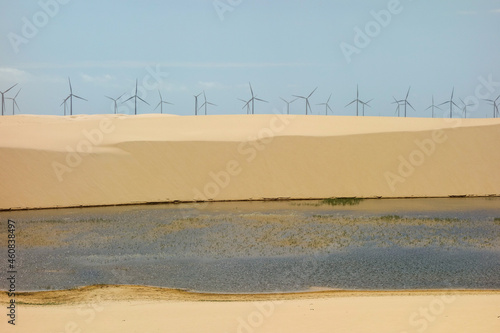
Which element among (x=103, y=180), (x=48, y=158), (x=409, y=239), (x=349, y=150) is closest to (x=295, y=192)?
(x=349, y=150)

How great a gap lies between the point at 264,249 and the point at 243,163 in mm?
24267

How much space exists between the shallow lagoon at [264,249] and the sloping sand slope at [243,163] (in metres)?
8.21

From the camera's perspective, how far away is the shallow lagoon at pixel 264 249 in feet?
52.0

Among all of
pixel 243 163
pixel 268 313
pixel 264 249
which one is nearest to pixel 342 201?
pixel 243 163

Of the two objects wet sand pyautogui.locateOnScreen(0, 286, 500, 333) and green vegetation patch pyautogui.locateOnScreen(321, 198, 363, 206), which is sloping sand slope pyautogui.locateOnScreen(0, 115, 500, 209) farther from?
wet sand pyautogui.locateOnScreen(0, 286, 500, 333)

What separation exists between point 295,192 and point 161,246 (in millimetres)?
21188

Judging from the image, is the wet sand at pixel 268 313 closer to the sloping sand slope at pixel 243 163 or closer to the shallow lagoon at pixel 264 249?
the shallow lagoon at pixel 264 249

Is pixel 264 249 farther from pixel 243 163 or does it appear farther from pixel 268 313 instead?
pixel 243 163

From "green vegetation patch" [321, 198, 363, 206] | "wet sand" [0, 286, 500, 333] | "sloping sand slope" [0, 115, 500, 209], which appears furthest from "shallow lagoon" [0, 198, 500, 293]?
"sloping sand slope" [0, 115, 500, 209]

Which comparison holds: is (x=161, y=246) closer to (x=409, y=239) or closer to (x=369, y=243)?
(x=369, y=243)

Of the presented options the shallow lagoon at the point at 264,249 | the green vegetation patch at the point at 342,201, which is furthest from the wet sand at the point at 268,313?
the green vegetation patch at the point at 342,201

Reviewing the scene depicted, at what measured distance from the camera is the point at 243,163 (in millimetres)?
44000

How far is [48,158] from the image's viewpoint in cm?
4091

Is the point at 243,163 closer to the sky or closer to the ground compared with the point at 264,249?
closer to the sky
